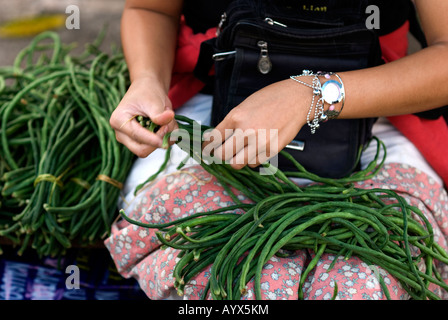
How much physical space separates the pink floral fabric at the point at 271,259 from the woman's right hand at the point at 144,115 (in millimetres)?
139

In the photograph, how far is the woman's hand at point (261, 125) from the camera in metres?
0.78

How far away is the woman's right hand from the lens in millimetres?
813

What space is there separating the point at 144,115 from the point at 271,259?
0.34 metres

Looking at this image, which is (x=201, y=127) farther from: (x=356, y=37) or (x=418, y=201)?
(x=418, y=201)

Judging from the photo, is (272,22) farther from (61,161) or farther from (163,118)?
(61,161)

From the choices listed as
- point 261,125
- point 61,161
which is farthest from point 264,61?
point 61,161

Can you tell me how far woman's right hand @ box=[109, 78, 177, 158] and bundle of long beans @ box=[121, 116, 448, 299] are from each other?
5cm

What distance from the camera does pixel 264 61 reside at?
0.90 meters

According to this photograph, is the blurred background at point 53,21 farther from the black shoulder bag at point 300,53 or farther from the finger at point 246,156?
the finger at point 246,156

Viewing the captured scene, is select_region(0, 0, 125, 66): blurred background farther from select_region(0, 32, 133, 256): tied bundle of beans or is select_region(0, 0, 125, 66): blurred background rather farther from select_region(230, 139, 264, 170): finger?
select_region(230, 139, 264, 170): finger

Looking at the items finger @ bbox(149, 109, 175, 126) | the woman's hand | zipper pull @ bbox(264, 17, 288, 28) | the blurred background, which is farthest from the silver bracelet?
the blurred background

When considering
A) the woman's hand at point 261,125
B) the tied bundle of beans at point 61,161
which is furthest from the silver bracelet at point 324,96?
the tied bundle of beans at point 61,161
